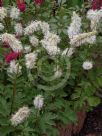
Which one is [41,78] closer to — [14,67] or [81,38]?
[14,67]

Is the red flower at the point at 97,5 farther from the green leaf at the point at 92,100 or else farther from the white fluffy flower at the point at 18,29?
the green leaf at the point at 92,100

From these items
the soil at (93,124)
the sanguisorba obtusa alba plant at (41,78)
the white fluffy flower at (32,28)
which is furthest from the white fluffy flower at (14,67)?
the soil at (93,124)

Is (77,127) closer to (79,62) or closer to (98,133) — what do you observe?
(98,133)

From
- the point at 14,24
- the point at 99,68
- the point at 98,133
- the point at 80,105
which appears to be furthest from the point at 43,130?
the point at 98,133

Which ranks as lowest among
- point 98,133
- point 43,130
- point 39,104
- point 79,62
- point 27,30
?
point 98,133

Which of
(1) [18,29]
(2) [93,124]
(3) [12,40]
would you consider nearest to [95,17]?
(1) [18,29]

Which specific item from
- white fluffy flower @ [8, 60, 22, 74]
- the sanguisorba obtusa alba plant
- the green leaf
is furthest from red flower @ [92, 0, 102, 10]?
white fluffy flower @ [8, 60, 22, 74]
